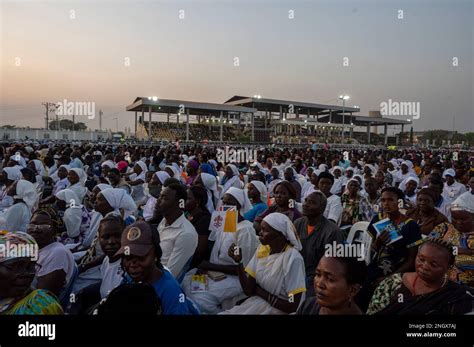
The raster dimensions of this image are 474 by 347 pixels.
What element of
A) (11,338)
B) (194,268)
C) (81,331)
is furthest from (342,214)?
(11,338)

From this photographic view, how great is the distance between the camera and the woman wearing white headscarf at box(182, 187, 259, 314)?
3.69 metres

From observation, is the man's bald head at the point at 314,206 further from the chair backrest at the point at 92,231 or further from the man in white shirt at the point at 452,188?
the man in white shirt at the point at 452,188

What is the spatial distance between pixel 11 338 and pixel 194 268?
181 centimetres

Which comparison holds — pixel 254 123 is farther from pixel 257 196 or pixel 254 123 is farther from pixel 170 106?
pixel 257 196

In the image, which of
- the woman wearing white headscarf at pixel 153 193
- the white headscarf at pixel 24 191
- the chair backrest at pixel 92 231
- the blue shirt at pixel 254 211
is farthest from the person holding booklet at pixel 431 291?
the white headscarf at pixel 24 191

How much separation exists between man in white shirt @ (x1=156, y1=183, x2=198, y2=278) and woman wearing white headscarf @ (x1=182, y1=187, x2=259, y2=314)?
0.29 meters

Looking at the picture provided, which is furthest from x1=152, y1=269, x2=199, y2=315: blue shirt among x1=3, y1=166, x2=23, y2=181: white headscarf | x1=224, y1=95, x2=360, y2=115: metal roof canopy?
x1=224, y1=95, x2=360, y2=115: metal roof canopy

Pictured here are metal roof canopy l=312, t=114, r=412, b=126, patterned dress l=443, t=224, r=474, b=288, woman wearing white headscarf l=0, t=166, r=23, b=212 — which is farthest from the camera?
metal roof canopy l=312, t=114, r=412, b=126

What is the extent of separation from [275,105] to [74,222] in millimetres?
39816

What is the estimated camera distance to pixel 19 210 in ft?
16.3

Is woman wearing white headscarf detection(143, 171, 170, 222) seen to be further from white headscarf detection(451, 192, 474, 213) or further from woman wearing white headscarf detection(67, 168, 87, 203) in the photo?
white headscarf detection(451, 192, 474, 213)

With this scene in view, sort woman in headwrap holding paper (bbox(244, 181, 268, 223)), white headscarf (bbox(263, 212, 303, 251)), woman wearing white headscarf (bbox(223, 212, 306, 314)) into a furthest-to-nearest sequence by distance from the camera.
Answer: woman in headwrap holding paper (bbox(244, 181, 268, 223))
white headscarf (bbox(263, 212, 303, 251))
woman wearing white headscarf (bbox(223, 212, 306, 314))

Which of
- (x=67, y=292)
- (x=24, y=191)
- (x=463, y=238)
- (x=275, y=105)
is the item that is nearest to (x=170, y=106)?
(x=275, y=105)

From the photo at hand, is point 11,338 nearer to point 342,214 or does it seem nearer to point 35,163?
point 342,214
